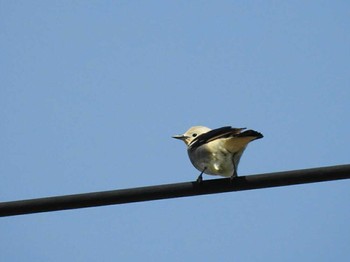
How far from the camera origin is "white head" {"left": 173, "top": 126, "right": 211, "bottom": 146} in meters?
8.27

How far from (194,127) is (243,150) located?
60.5 inches

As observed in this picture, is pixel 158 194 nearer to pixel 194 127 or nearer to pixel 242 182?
pixel 242 182

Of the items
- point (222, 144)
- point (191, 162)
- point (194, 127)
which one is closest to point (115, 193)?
point (222, 144)

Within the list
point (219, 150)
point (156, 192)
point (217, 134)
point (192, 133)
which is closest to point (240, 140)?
point (217, 134)

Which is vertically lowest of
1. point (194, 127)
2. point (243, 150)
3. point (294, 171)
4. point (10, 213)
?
point (10, 213)

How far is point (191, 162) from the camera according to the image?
7.59 meters

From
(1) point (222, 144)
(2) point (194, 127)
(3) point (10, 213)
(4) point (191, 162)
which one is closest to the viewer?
(3) point (10, 213)

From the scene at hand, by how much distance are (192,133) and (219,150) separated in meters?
1.38

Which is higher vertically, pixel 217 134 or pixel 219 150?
pixel 217 134

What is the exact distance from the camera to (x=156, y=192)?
4.76 m

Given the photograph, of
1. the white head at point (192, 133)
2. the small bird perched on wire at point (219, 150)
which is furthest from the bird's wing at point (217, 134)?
the white head at point (192, 133)

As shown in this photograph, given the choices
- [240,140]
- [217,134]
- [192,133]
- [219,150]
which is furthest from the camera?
[192,133]

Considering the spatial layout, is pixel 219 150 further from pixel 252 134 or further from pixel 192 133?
pixel 192 133

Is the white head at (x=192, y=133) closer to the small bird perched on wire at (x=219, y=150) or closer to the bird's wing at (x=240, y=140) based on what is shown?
the small bird perched on wire at (x=219, y=150)
